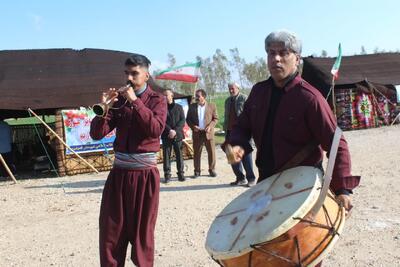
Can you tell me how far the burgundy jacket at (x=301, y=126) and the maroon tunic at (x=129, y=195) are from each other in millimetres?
1056

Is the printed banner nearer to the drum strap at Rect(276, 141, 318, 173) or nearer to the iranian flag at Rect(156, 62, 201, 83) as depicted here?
the iranian flag at Rect(156, 62, 201, 83)

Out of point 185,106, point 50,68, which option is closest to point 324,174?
point 185,106

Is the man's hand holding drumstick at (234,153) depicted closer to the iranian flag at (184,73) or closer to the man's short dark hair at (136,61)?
the man's short dark hair at (136,61)

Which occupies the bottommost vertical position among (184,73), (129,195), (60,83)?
(129,195)

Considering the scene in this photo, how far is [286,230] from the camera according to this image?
Answer: 93.0 inches

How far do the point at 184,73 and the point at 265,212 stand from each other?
1365 centimetres

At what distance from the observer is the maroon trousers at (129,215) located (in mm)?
3836

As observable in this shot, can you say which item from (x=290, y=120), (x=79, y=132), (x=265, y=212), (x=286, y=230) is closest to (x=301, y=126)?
(x=290, y=120)

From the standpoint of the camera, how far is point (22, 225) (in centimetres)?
697

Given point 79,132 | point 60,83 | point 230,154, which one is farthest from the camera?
point 60,83

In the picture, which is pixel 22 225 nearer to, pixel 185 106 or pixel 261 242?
pixel 261 242

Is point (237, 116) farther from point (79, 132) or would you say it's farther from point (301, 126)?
point (301, 126)

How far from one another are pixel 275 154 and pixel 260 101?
35 centimetres

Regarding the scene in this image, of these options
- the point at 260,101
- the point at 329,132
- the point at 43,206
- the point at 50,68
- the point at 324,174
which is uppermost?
the point at 50,68
